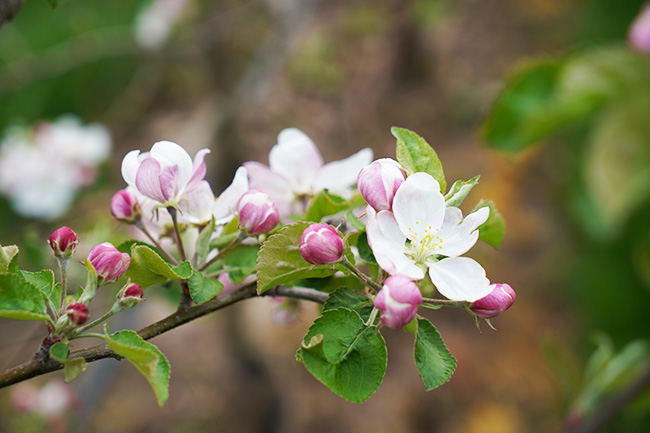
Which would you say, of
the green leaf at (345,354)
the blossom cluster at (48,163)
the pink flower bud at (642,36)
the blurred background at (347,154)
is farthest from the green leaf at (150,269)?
the blossom cluster at (48,163)

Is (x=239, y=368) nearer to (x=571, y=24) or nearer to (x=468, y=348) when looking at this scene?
(x=468, y=348)

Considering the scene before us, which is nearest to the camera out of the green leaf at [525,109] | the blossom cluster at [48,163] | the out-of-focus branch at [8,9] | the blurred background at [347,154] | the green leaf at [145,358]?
the green leaf at [145,358]

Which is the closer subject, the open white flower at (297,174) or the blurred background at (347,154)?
the open white flower at (297,174)

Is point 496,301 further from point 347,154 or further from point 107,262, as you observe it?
point 347,154

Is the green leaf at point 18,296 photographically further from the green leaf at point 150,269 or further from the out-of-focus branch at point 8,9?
the out-of-focus branch at point 8,9

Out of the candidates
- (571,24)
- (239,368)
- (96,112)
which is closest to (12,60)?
(96,112)

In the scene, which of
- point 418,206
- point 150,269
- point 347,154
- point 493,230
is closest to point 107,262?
point 150,269
